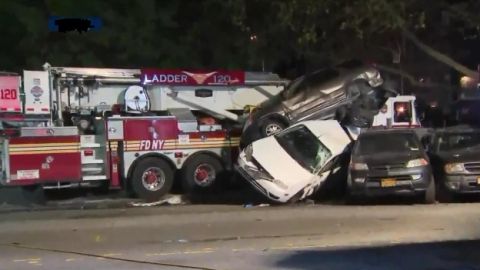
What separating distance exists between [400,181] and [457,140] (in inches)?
92.2

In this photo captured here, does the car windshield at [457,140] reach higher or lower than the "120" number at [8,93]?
lower

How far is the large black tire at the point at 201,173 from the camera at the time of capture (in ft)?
62.6

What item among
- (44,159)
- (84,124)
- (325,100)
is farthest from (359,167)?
(44,159)

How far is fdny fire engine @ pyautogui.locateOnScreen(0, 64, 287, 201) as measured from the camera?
1783 cm

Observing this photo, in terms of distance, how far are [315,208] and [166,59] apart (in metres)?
9.37

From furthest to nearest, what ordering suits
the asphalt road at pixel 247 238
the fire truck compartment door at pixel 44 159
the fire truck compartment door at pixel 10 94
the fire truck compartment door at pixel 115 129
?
the fire truck compartment door at pixel 115 129
the fire truck compartment door at pixel 10 94
the fire truck compartment door at pixel 44 159
the asphalt road at pixel 247 238

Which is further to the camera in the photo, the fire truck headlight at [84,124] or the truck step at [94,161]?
the fire truck headlight at [84,124]

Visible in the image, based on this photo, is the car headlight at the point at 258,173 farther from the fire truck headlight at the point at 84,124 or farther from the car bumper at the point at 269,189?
the fire truck headlight at the point at 84,124

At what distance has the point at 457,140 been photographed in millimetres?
17594

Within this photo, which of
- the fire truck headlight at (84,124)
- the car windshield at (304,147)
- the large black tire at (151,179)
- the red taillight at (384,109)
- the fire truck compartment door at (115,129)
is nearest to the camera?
the car windshield at (304,147)

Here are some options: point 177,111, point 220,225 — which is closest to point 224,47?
point 177,111

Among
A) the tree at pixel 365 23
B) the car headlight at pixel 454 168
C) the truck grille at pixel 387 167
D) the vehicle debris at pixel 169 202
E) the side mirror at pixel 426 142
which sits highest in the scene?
the tree at pixel 365 23

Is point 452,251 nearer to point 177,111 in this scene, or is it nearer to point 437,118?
point 177,111
